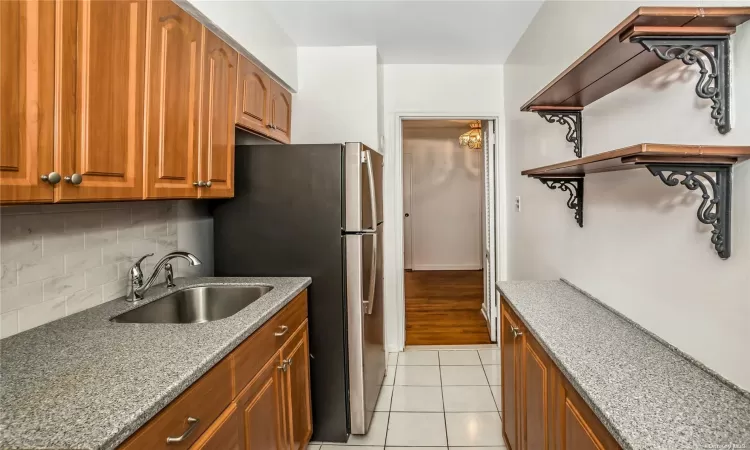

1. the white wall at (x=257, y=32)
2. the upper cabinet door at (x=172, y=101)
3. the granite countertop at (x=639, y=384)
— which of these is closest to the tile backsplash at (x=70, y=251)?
the upper cabinet door at (x=172, y=101)

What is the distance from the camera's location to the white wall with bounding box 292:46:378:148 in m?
3.00

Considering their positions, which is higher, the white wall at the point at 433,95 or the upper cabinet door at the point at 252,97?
the white wall at the point at 433,95

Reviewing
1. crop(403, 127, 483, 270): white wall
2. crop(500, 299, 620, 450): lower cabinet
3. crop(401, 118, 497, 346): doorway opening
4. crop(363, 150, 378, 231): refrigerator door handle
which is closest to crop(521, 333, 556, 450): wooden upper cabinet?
crop(500, 299, 620, 450): lower cabinet

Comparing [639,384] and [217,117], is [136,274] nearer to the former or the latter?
[217,117]

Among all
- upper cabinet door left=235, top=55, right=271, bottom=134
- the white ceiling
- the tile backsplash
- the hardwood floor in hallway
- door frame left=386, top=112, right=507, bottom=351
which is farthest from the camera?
the hardwood floor in hallway

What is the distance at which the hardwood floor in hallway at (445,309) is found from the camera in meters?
3.76

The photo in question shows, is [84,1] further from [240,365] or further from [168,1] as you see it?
[240,365]

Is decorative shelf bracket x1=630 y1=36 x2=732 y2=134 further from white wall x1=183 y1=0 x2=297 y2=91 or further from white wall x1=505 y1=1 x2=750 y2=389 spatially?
white wall x1=183 y1=0 x2=297 y2=91

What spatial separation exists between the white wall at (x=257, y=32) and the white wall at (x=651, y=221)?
1.64 meters

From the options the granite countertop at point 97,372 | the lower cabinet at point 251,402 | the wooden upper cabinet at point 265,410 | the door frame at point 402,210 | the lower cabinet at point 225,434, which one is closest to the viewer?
the granite countertop at point 97,372

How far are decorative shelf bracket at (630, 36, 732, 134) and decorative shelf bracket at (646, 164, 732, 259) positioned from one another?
0.11 meters

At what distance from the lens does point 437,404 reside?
2.56 m

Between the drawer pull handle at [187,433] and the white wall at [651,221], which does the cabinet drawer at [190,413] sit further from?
the white wall at [651,221]

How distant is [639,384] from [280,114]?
8.24ft
